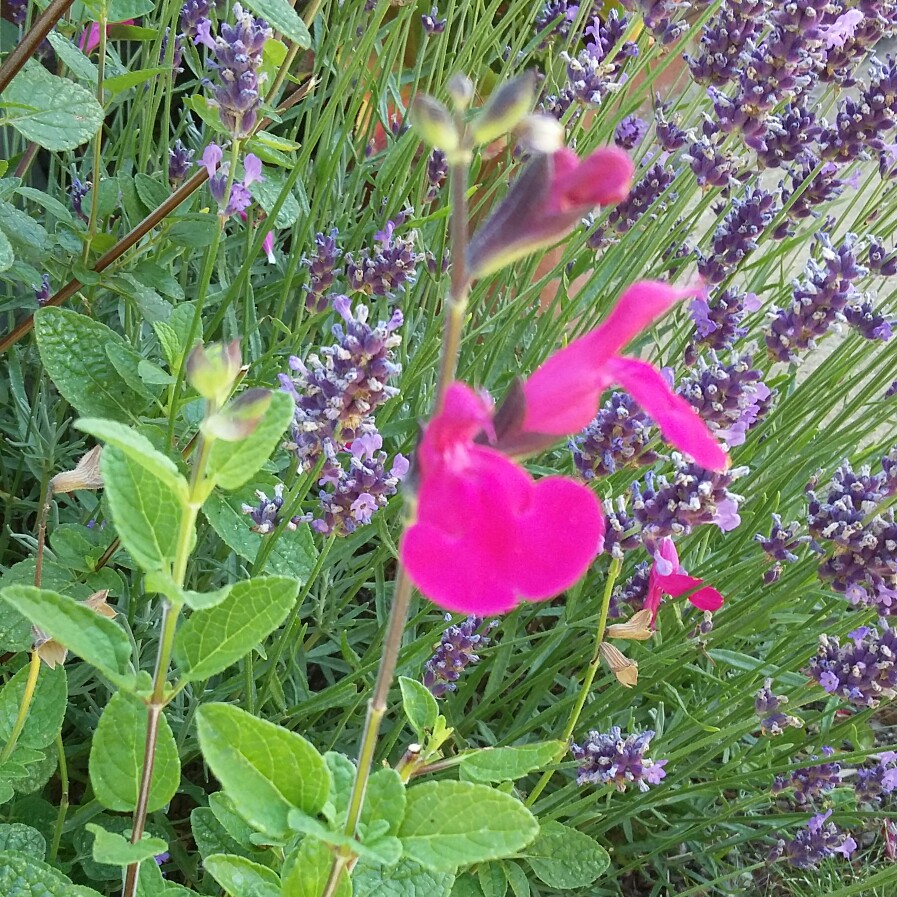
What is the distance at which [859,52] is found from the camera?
1508 mm

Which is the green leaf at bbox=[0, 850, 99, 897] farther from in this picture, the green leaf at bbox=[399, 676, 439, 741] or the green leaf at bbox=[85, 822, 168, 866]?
the green leaf at bbox=[399, 676, 439, 741]

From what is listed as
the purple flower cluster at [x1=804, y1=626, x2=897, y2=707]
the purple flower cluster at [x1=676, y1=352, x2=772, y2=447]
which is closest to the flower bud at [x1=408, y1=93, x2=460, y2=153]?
the purple flower cluster at [x1=676, y1=352, x2=772, y2=447]

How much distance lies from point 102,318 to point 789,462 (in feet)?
3.81

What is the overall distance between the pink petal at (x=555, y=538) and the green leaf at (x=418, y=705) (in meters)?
0.29

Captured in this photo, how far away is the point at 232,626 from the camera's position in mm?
546

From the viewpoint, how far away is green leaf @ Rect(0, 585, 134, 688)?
0.48m

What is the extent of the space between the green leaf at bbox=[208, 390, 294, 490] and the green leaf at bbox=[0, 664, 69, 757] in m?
0.40

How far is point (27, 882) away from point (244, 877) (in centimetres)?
17

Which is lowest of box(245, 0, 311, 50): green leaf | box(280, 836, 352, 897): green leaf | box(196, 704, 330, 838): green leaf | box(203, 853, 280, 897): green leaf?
box(203, 853, 280, 897): green leaf

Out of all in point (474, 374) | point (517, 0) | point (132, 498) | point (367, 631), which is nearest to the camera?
point (132, 498)

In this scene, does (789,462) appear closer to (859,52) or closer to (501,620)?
(501,620)

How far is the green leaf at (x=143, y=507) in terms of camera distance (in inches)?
20.1

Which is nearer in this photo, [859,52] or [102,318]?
[859,52]

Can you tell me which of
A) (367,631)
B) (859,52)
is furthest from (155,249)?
(859,52)
